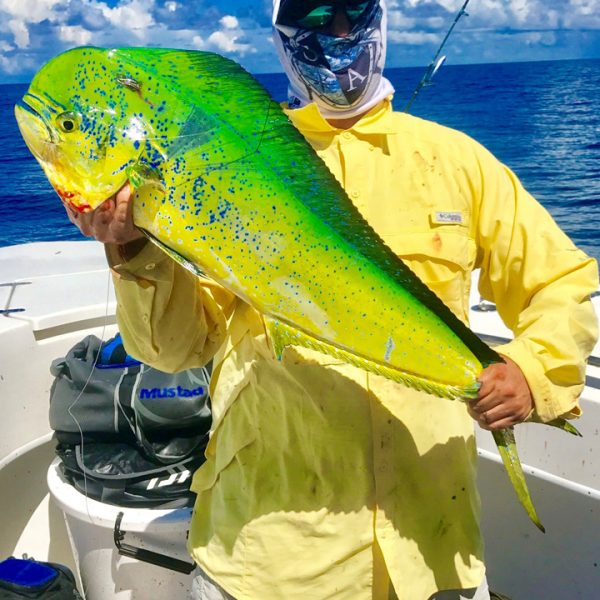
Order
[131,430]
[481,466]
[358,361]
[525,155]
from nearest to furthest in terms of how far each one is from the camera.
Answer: [358,361] → [131,430] → [481,466] → [525,155]

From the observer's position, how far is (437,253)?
1665mm

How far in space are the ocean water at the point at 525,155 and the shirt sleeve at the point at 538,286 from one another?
10473mm

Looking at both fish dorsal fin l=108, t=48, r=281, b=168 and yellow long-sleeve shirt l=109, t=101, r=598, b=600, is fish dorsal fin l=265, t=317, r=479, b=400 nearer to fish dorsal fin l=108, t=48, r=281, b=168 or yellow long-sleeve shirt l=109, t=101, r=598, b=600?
yellow long-sleeve shirt l=109, t=101, r=598, b=600

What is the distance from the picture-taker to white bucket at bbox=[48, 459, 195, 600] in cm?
255

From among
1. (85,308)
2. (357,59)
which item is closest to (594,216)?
(85,308)

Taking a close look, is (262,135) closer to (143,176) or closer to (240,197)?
(240,197)

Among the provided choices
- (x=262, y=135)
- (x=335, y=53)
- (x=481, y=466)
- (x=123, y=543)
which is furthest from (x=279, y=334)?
(x=481, y=466)

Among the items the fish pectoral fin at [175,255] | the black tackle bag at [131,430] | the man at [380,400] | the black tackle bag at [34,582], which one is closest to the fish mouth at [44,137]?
the fish pectoral fin at [175,255]

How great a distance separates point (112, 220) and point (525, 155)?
20579 mm

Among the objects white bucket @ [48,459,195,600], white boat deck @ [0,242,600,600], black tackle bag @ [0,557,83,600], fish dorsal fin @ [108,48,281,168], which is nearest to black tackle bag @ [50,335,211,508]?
white bucket @ [48,459,195,600]

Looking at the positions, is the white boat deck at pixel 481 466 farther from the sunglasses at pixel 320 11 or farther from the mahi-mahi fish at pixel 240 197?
the sunglasses at pixel 320 11

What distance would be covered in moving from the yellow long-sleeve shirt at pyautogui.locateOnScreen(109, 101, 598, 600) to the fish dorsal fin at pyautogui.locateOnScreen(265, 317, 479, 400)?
0.66 ft

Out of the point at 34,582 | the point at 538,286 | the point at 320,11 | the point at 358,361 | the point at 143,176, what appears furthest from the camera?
the point at 34,582

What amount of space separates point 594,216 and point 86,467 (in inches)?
527
